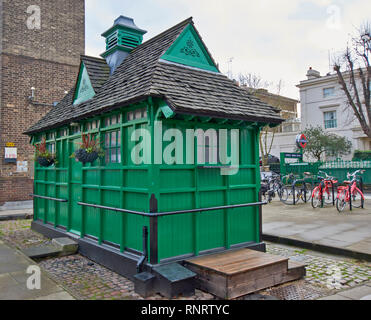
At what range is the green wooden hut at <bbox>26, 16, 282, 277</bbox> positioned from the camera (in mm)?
5441

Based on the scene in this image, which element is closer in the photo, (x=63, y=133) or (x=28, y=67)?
(x=63, y=133)

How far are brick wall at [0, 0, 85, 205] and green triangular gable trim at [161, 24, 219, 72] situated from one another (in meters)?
11.7

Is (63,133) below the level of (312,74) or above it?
below

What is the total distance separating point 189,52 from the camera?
23.1 ft

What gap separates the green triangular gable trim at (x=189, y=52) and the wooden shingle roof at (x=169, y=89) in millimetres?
111

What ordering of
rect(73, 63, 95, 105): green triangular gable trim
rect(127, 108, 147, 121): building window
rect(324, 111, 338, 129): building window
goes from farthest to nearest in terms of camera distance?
rect(324, 111, 338, 129): building window, rect(73, 63, 95, 105): green triangular gable trim, rect(127, 108, 147, 121): building window

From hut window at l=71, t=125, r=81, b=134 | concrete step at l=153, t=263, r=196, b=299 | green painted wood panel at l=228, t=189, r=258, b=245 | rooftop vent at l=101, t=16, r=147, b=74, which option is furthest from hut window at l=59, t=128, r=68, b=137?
concrete step at l=153, t=263, r=196, b=299

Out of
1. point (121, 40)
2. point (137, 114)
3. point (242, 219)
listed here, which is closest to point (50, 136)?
point (121, 40)

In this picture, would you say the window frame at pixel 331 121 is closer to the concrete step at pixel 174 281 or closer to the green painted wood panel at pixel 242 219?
the green painted wood panel at pixel 242 219

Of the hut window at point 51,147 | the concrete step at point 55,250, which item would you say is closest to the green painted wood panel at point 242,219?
the concrete step at point 55,250

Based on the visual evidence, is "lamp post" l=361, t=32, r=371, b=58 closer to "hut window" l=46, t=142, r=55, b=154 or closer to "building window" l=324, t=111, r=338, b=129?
"building window" l=324, t=111, r=338, b=129

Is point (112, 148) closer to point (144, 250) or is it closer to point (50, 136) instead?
point (144, 250)

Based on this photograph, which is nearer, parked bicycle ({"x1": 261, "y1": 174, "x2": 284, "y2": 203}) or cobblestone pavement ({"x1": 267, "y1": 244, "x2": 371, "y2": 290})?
cobblestone pavement ({"x1": 267, "y1": 244, "x2": 371, "y2": 290})

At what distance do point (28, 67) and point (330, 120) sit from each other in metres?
28.8
